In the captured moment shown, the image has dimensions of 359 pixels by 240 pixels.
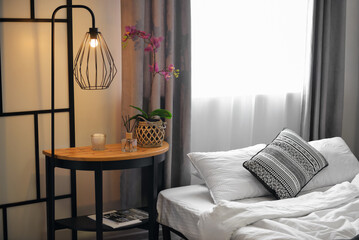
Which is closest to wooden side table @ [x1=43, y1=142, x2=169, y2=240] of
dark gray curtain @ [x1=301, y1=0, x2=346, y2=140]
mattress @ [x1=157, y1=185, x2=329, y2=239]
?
mattress @ [x1=157, y1=185, x2=329, y2=239]

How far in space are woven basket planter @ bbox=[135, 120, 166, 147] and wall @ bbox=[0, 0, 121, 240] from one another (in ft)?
1.29

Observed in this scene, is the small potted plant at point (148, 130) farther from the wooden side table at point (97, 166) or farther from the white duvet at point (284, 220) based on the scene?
the white duvet at point (284, 220)

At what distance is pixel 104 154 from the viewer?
8.86ft

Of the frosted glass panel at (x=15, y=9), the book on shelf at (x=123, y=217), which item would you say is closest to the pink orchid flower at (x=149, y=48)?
the frosted glass panel at (x=15, y=9)

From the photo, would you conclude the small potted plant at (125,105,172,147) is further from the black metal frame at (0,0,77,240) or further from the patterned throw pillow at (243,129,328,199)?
the patterned throw pillow at (243,129,328,199)

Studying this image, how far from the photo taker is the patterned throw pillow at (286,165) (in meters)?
2.98

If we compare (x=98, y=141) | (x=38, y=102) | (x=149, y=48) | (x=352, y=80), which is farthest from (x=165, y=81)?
(x=352, y=80)

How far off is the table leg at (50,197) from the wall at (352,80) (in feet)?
8.83

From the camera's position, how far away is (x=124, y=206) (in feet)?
10.6

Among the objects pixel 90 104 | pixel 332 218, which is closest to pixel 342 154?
pixel 332 218

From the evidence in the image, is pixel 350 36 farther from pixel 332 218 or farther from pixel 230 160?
pixel 332 218

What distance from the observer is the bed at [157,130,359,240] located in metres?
2.40

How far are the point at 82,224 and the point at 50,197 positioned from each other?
243mm

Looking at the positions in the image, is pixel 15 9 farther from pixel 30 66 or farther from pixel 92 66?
→ pixel 92 66
